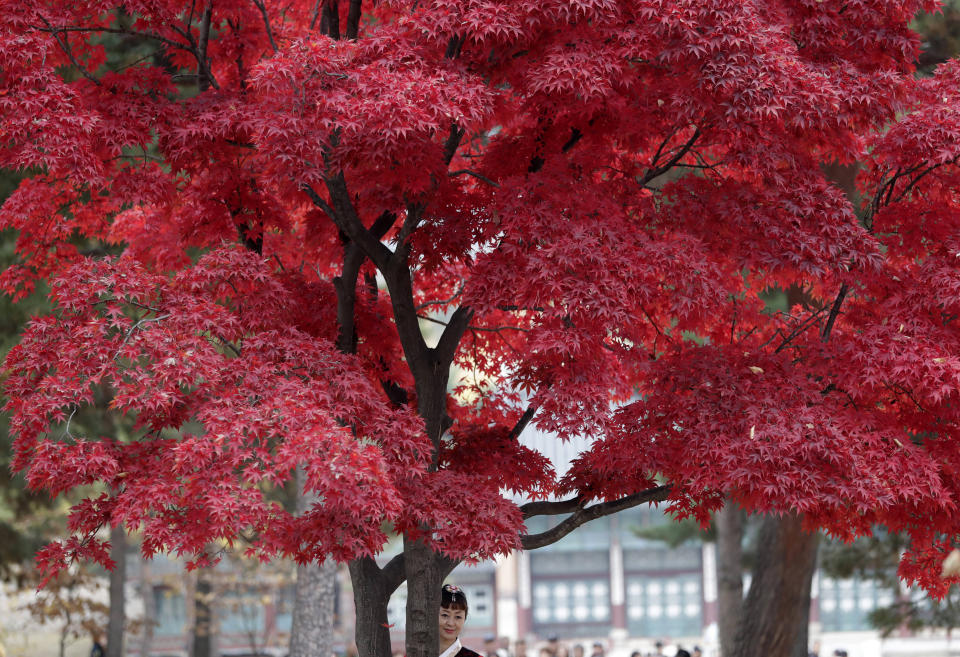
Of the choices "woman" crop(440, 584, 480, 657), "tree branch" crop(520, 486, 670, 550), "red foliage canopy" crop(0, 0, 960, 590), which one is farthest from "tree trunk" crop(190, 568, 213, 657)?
"red foliage canopy" crop(0, 0, 960, 590)

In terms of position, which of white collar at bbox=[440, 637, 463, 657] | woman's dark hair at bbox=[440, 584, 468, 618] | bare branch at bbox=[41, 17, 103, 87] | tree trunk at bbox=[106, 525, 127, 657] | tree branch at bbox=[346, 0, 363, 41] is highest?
tree branch at bbox=[346, 0, 363, 41]

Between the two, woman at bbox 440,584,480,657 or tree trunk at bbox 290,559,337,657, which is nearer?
woman at bbox 440,584,480,657

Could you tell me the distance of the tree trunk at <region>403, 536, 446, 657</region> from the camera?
5.25 meters

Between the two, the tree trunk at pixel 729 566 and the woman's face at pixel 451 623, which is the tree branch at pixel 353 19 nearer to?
the woman's face at pixel 451 623

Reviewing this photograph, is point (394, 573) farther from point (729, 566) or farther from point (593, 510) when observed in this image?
point (729, 566)

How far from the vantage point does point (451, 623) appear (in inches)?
199

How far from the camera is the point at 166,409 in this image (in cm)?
446

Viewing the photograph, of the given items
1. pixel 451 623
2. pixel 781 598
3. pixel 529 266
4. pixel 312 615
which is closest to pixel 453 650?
pixel 451 623

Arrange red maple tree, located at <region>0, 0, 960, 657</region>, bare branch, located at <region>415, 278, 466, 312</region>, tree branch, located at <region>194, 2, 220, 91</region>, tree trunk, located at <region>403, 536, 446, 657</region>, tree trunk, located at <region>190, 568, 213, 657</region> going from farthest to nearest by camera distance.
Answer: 1. tree trunk, located at <region>190, 568, 213, 657</region>
2. bare branch, located at <region>415, 278, 466, 312</region>
3. tree branch, located at <region>194, 2, 220, 91</region>
4. tree trunk, located at <region>403, 536, 446, 657</region>
5. red maple tree, located at <region>0, 0, 960, 657</region>

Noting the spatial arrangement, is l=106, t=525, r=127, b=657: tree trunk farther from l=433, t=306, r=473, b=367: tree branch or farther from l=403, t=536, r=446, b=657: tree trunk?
l=433, t=306, r=473, b=367: tree branch

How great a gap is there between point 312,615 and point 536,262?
255 inches

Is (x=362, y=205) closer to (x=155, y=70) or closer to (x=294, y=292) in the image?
(x=294, y=292)

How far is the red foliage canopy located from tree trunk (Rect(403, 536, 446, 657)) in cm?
56

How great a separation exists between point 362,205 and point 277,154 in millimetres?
1128
